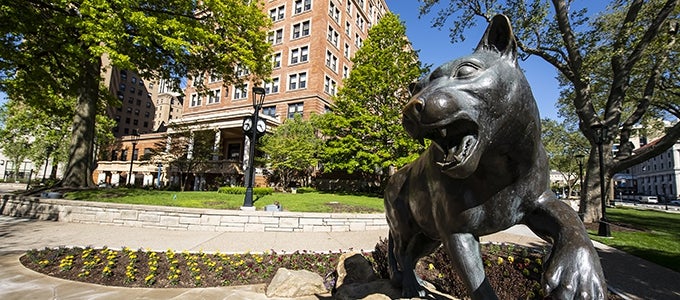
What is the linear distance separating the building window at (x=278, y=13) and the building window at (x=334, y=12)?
20.5 feet

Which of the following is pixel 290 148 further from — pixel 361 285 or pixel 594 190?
pixel 361 285

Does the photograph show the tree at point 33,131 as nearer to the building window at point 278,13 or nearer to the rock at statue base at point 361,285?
the building window at point 278,13

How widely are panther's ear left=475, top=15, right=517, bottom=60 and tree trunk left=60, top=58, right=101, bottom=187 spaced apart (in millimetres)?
18082

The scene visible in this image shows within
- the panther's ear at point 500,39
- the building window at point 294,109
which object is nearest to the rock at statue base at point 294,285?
the panther's ear at point 500,39

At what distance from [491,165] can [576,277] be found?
660 mm

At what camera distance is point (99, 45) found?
1184 centimetres

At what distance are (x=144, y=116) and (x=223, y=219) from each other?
3174 inches

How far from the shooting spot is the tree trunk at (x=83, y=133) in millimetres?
14211

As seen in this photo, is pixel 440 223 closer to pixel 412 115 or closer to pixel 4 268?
pixel 412 115

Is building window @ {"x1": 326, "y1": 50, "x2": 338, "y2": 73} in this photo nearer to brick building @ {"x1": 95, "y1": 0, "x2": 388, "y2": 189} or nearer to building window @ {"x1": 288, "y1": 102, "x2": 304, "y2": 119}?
brick building @ {"x1": 95, "y1": 0, "x2": 388, "y2": 189}

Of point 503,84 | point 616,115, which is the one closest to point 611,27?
point 616,115

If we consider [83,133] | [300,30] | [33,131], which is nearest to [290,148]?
[83,133]

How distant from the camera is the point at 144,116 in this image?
243 ft

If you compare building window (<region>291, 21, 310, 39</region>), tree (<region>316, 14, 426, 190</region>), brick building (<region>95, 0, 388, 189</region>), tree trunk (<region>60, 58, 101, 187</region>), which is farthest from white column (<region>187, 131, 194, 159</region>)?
building window (<region>291, 21, 310, 39</region>)
